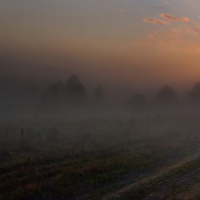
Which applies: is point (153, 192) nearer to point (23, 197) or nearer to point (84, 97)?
point (23, 197)

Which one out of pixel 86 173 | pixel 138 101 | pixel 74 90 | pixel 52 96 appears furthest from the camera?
pixel 138 101

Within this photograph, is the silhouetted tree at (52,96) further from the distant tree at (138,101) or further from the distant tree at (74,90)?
the distant tree at (138,101)

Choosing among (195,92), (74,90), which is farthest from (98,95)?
(195,92)

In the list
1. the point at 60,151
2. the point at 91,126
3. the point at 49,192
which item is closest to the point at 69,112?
the point at 91,126

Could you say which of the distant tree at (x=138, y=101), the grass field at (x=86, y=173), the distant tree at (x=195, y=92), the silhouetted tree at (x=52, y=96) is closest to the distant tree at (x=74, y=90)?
the silhouetted tree at (x=52, y=96)

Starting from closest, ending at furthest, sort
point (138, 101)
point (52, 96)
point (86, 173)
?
1. point (86, 173)
2. point (52, 96)
3. point (138, 101)

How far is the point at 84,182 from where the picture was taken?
10.4m

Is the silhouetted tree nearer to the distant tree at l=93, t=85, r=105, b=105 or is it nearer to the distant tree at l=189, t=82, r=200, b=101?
the distant tree at l=93, t=85, r=105, b=105

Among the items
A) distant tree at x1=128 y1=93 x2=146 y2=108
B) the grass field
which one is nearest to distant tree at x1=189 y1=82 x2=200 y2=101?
distant tree at x1=128 y1=93 x2=146 y2=108

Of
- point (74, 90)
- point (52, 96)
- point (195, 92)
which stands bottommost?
point (195, 92)

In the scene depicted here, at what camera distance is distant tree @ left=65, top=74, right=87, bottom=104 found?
170ft

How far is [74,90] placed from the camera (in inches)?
2037

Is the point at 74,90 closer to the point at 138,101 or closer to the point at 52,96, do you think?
the point at 52,96

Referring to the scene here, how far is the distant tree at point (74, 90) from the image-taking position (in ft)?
170
